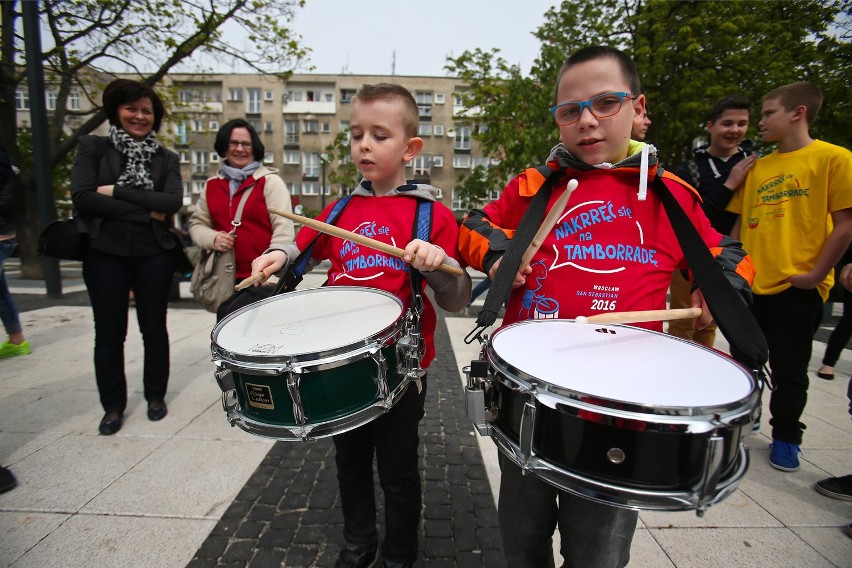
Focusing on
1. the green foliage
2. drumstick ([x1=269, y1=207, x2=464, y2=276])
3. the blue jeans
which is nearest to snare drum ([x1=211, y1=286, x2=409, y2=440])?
drumstick ([x1=269, y1=207, x2=464, y2=276])

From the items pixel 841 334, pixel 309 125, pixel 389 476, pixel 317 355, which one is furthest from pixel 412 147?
pixel 309 125

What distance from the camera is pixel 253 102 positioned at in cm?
3941

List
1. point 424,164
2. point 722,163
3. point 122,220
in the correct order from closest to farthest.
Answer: point 122,220, point 722,163, point 424,164

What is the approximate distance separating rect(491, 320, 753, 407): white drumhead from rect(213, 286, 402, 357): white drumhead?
0.44 m

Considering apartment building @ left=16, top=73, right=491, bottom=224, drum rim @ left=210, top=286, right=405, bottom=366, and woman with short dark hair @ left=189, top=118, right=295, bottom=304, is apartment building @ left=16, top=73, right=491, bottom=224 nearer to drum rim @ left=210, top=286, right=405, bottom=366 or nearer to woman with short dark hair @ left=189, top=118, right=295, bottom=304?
woman with short dark hair @ left=189, top=118, right=295, bottom=304

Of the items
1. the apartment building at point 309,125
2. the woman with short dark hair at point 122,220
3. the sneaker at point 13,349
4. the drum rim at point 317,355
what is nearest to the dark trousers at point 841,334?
the drum rim at point 317,355

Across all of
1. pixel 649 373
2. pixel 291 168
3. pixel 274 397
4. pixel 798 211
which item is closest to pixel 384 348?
pixel 274 397

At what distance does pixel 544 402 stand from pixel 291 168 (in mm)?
42206

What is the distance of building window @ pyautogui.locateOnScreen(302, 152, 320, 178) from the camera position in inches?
1564

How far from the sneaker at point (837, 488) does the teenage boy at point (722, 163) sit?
97 cm

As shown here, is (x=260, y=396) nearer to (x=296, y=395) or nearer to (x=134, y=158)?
(x=296, y=395)

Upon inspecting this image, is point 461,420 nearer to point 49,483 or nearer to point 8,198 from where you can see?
point 49,483

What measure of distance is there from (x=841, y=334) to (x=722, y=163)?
2.59m

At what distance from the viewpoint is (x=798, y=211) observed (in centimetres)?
247
